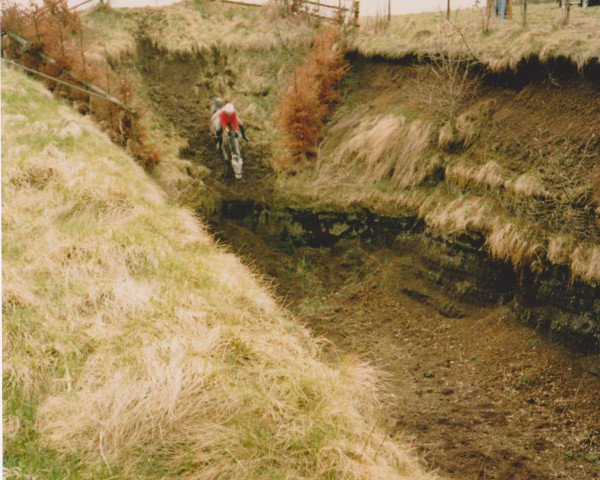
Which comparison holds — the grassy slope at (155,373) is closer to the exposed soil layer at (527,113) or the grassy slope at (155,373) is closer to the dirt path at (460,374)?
the dirt path at (460,374)

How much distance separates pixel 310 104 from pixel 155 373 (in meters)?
10.6

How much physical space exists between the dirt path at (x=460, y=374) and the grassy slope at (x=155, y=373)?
1687mm

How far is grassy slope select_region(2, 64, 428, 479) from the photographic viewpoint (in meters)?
3.10

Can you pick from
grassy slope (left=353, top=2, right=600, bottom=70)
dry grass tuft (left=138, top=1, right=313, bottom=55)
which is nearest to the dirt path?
grassy slope (left=353, top=2, right=600, bottom=70)

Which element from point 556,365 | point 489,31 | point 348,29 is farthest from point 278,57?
point 556,365

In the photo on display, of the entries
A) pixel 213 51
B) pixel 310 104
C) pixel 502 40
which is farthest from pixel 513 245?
pixel 213 51

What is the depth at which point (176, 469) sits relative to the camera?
302 centimetres

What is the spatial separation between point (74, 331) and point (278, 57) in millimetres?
14675

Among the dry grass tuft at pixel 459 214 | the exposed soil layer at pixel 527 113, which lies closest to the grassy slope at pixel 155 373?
the dry grass tuft at pixel 459 214

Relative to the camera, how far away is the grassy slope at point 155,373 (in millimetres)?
3102

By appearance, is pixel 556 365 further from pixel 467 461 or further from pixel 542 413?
pixel 467 461

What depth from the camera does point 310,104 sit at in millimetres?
13141

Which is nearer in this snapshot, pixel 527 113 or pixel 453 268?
pixel 453 268

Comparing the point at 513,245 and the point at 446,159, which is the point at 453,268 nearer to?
the point at 513,245
